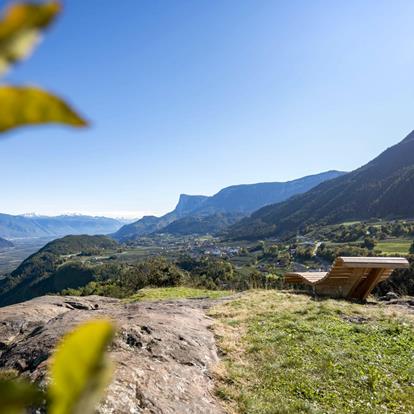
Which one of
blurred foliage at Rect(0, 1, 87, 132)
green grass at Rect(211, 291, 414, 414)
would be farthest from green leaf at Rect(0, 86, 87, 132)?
green grass at Rect(211, 291, 414, 414)

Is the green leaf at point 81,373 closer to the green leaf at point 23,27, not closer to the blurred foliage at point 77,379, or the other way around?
the blurred foliage at point 77,379

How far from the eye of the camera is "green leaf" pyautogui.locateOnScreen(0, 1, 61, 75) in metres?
0.42

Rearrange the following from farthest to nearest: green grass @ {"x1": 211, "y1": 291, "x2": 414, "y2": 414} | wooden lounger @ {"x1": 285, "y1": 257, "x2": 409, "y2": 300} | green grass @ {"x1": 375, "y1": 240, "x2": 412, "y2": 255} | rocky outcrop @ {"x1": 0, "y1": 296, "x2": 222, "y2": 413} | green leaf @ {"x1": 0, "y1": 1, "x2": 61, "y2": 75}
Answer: green grass @ {"x1": 375, "y1": 240, "x2": 412, "y2": 255}
wooden lounger @ {"x1": 285, "y1": 257, "x2": 409, "y2": 300}
green grass @ {"x1": 211, "y1": 291, "x2": 414, "y2": 414}
rocky outcrop @ {"x1": 0, "y1": 296, "x2": 222, "y2": 413}
green leaf @ {"x1": 0, "y1": 1, "x2": 61, "y2": 75}

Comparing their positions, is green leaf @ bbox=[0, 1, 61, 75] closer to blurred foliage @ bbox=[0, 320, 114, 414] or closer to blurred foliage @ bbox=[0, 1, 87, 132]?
blurred foliage @ bbox=[0, 1, 87, 132]

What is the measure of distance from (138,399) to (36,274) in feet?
579

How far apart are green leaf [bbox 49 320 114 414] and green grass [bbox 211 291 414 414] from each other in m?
5.69

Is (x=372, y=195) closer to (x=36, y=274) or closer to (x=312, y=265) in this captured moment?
(x=312, y=265)

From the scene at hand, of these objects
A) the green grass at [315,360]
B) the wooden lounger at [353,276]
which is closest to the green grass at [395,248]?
the wooden lounger at [353,276]

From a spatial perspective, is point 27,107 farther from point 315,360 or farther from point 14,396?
point 315,360

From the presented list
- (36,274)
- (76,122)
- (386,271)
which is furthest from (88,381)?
(36,274)

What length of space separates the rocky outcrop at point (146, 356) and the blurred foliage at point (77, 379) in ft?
14.4

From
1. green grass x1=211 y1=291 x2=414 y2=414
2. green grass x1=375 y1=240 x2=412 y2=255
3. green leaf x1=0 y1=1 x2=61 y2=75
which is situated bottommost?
green grass x1=375 y1=240 x2=412 y2=255

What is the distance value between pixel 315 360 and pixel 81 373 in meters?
7.72

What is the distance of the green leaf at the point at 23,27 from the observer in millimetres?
424
